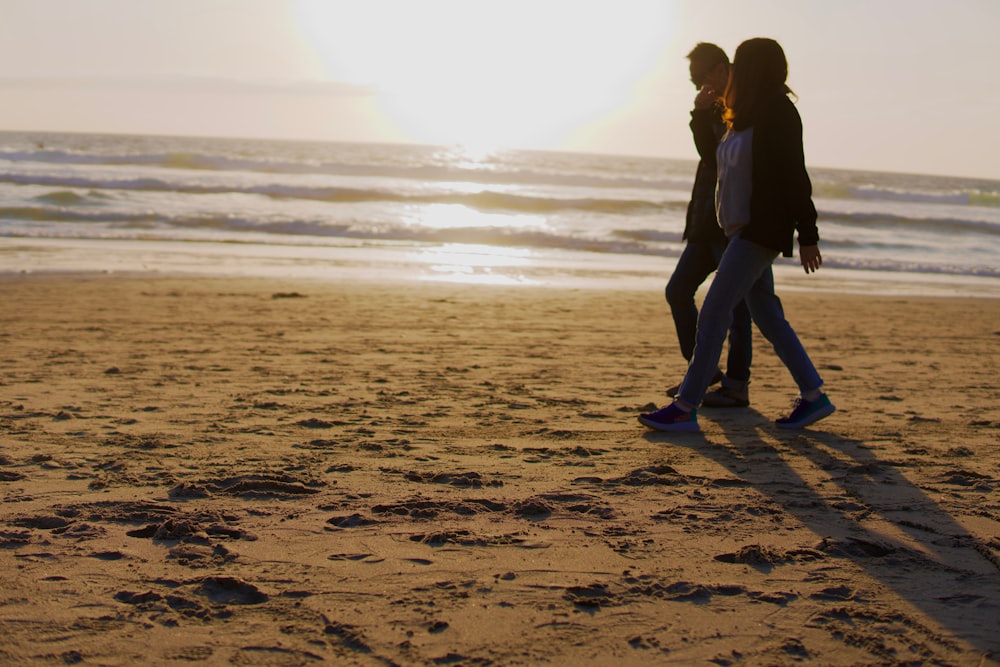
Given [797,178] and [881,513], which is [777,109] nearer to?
[797,178]

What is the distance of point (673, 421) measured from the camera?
4.24 metres

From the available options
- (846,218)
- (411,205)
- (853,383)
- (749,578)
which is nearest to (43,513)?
(749,578)

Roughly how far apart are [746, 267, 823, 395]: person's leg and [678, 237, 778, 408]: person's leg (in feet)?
0.36

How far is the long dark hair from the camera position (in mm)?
3814

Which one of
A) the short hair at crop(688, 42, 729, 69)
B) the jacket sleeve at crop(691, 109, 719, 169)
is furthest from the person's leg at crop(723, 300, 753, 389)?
the short hair at crop(688, 42, 729, 69)

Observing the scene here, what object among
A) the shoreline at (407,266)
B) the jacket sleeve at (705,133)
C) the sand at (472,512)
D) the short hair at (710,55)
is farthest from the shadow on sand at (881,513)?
the shoreline at (407,266)

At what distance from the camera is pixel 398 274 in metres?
11.0

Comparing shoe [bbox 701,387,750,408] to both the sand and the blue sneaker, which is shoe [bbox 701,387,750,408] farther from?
the blue sneaker

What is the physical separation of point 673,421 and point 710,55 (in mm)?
1687

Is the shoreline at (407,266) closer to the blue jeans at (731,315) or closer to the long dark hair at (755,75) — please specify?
the blue jeans at (731,315)

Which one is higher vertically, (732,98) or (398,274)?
(732,98)

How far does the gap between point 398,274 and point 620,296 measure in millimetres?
2735

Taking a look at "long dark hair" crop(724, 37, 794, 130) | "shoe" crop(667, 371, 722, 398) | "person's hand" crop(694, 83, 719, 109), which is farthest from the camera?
"shoe" crop(667, 371, 722, 398)

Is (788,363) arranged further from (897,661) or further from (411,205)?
(411,205)
